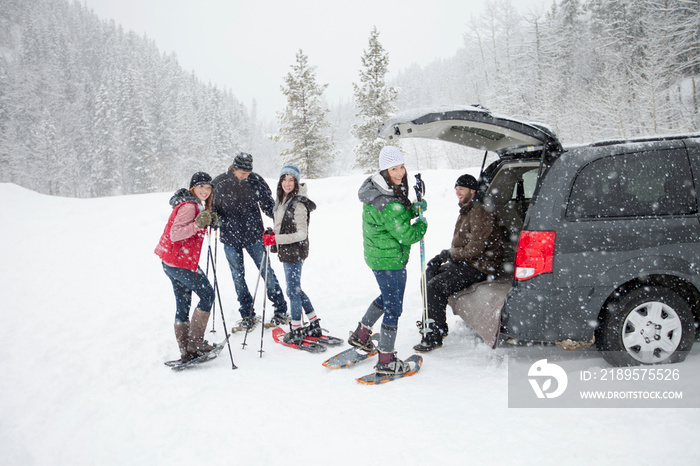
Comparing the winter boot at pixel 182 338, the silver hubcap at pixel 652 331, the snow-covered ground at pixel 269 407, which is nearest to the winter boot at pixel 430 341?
Answer: the snow-covered ground at pixel 269 407

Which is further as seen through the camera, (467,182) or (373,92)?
(373,92)

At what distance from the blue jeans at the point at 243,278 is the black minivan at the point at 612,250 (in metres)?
3.39

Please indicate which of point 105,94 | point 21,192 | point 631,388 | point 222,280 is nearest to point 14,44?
point 105,94

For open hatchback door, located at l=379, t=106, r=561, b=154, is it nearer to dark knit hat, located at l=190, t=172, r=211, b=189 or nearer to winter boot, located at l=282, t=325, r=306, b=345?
dark knit hat, located at l=190, t=172, r=211, b=189

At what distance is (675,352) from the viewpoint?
338 cm

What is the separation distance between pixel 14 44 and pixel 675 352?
4658 inches

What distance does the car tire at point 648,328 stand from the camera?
11.0 feet

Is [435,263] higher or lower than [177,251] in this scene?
lower

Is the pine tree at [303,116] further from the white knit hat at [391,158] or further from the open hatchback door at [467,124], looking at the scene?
the white knit hat at [391,158]

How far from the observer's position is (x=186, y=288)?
14.7 ft

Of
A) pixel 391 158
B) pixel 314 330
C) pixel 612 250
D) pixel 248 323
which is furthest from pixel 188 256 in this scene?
pixel 612 250

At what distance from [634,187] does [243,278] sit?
15.8ft

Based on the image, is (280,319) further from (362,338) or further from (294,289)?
(362,338)

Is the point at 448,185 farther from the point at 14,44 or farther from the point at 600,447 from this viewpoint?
the point at 14,44
